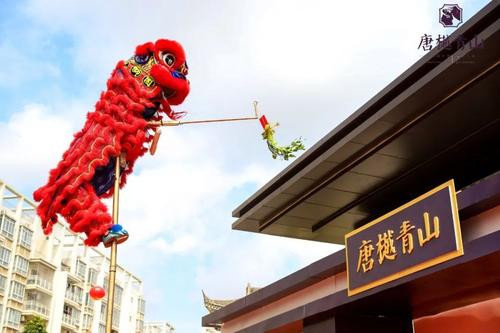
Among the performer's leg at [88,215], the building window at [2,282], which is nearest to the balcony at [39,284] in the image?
the building window at [2,282]

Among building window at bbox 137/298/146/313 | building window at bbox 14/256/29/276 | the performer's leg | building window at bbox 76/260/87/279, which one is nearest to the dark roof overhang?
the performer's leg

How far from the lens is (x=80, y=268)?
50125 mm

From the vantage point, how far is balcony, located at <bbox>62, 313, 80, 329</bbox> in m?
46.4

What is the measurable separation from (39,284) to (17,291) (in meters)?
2.64

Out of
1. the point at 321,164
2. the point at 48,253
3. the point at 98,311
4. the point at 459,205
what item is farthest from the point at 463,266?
the point at 98,311

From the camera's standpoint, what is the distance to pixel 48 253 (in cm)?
4559

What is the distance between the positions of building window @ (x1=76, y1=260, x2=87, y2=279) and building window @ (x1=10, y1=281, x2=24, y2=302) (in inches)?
301

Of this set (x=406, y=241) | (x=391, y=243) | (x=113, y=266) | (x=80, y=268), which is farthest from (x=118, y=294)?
(x=406, y=241)

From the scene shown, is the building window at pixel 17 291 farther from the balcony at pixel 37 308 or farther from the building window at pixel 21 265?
the balcony at pixel 37 308

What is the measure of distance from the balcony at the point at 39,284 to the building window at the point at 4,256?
3362 mm

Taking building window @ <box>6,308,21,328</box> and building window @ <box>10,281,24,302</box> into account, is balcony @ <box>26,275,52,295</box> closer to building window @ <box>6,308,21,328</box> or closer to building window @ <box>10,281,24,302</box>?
building window @ <box>10,281,24,302</box>

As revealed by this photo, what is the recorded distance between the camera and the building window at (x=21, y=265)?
41375 millimetres

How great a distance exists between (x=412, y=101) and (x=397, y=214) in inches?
66.0

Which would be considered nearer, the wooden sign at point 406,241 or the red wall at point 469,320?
the wooden sign at point 406,241
